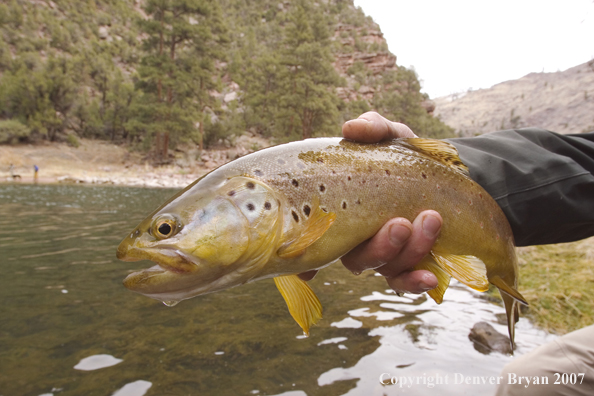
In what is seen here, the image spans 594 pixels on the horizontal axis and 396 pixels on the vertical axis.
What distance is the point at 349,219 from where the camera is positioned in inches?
75.1

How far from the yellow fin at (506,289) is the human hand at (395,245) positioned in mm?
434

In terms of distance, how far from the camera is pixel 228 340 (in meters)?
4.24

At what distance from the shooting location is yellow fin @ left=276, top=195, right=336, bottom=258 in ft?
5.56

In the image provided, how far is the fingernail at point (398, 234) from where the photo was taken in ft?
6.40

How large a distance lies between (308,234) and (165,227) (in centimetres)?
67

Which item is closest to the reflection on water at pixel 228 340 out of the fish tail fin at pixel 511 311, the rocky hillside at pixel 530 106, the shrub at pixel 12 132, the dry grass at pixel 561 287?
the dry grass at pixel 561 287

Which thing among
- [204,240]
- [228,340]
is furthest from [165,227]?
[228,340]

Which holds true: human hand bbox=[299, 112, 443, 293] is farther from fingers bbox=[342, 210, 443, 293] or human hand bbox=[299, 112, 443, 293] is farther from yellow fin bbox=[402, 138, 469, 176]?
yellow fin bbox=[402, 138, 469, 176]

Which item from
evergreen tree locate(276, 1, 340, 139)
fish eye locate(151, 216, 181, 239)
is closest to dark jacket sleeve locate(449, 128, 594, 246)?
fish eye locate(151, 216, 181, 239)

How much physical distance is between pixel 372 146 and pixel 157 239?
135 centimetres

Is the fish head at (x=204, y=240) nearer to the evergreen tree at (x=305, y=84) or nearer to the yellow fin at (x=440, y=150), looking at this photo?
the yellow fin at (x=440, y=150)

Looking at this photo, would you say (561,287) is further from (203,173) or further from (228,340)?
(203,173)

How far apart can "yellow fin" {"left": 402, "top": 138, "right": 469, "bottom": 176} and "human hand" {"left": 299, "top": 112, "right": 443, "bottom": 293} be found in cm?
22

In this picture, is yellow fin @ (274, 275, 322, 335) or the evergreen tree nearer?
yellow fin @ (274, 275, 322, 335)
